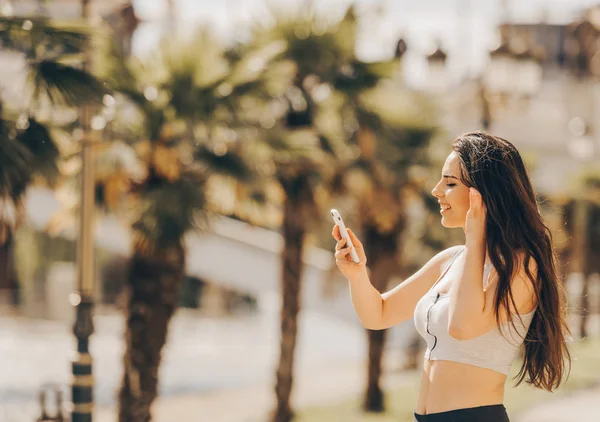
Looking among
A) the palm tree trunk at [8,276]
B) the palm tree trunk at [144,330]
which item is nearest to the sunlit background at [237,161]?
the palm tree trunk at [144,330]

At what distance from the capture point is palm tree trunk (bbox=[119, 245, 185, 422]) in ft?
43.1

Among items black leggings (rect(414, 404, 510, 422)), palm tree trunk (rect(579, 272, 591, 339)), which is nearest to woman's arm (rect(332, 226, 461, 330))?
black leggings (rect(414, 404, 510, 422))

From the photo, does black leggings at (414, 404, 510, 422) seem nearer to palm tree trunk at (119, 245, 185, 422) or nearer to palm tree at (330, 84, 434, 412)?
palm tree trunk at (119, 245, 185, 422)

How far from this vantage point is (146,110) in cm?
1306

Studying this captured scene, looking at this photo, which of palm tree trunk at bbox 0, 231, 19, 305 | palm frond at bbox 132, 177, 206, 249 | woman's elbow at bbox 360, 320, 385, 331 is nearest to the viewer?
woman's elbow at bbox 360, 320, 385, 331

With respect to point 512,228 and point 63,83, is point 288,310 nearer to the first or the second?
point 63,83

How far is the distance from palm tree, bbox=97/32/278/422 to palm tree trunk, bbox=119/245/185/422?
12 mm

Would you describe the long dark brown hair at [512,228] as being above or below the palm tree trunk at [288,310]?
above

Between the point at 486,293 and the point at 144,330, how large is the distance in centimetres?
1030

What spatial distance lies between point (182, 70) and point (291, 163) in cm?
367

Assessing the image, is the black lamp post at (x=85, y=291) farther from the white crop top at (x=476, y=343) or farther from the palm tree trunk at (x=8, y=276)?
the palm tree trunk at (x=8, y=276)

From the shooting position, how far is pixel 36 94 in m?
9.59

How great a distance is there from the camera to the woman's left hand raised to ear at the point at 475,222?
3.24 metres

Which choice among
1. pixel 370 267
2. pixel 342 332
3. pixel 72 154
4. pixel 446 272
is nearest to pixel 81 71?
pixel 72 154
